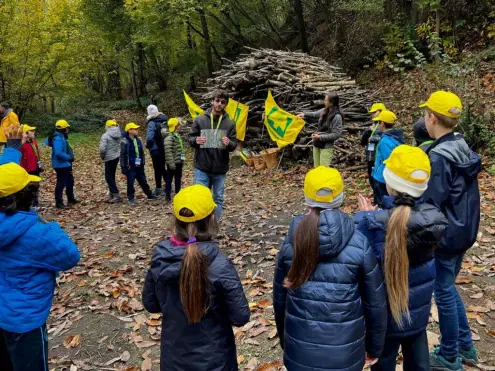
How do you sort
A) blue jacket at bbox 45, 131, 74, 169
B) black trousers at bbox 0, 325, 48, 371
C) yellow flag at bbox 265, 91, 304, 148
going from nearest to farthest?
black trousers at bbox 0, 325, 48, 371
blue jacket at bbox 45, 131, 74, 169
yellow flag at bbox 265, 91, 304, 148

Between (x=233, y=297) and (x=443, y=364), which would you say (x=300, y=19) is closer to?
(x=443, y=364)

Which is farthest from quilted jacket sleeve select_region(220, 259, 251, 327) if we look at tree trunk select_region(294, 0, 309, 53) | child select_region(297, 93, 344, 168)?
tree trunk select_region(294, 0, 309, 53)

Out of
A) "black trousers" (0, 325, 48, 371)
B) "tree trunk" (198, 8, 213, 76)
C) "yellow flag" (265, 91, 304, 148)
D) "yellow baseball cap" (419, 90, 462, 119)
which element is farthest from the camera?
"tree trunk" (198, 8, 213, 76)

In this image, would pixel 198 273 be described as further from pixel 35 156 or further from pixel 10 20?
pixel 10 20

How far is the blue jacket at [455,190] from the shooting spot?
9.45 ft

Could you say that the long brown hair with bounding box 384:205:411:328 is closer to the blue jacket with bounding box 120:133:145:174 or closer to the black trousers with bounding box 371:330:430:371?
the black trousers with bounding box 371:330:430:371

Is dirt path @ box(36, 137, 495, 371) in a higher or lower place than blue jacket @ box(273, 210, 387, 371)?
lower

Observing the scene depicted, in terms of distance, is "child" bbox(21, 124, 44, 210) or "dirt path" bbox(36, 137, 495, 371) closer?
"dirt path" bbox(36, 137, 495, 371)

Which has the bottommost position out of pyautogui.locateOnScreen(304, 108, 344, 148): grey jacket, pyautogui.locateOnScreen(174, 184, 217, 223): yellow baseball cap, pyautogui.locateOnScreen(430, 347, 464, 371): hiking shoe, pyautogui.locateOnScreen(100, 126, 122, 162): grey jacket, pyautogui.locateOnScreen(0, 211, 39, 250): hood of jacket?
pyautogui.locateOnScreen(430, 347, 464, 371): hiking shoe

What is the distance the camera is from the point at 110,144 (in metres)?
9.70

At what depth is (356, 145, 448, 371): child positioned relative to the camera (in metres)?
2.39

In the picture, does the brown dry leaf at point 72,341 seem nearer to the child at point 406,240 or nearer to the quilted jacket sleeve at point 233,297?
the quilted jacket sleeve at point 233,297

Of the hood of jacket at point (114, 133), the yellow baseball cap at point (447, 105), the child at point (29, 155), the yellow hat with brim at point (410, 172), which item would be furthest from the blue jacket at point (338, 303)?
the hood of jacket at point (114, 133)

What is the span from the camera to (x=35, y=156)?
8523 mm
